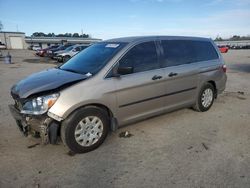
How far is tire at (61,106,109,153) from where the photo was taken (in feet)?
11.9

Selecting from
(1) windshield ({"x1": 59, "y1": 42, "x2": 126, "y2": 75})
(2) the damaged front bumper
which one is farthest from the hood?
(2) the damaged front bumper

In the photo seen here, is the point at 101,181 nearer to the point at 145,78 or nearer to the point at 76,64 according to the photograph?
the point at 145,78

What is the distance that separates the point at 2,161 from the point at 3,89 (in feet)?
19.6

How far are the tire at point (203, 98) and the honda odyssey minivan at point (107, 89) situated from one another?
143mm

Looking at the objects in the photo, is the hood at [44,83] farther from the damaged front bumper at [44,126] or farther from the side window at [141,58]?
the side window at [141,58]

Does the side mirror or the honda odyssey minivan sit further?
the side mirror

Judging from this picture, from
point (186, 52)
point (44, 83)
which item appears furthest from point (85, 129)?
point (186, 52)

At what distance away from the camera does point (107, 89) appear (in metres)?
3.92

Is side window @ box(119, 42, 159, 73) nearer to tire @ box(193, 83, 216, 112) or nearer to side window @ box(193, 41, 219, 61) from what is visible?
side window @ box(193, 41, 219, 61)

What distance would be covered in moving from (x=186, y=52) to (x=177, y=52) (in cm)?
35

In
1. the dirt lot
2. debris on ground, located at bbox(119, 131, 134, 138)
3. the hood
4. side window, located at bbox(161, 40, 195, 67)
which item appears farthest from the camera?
→ side window, located at bbox(161, 40, 195, 67)

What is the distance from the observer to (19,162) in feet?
11.8

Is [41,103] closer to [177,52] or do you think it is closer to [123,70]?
[123,70]

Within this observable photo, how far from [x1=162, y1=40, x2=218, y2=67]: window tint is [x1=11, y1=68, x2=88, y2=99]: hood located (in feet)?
6.30
